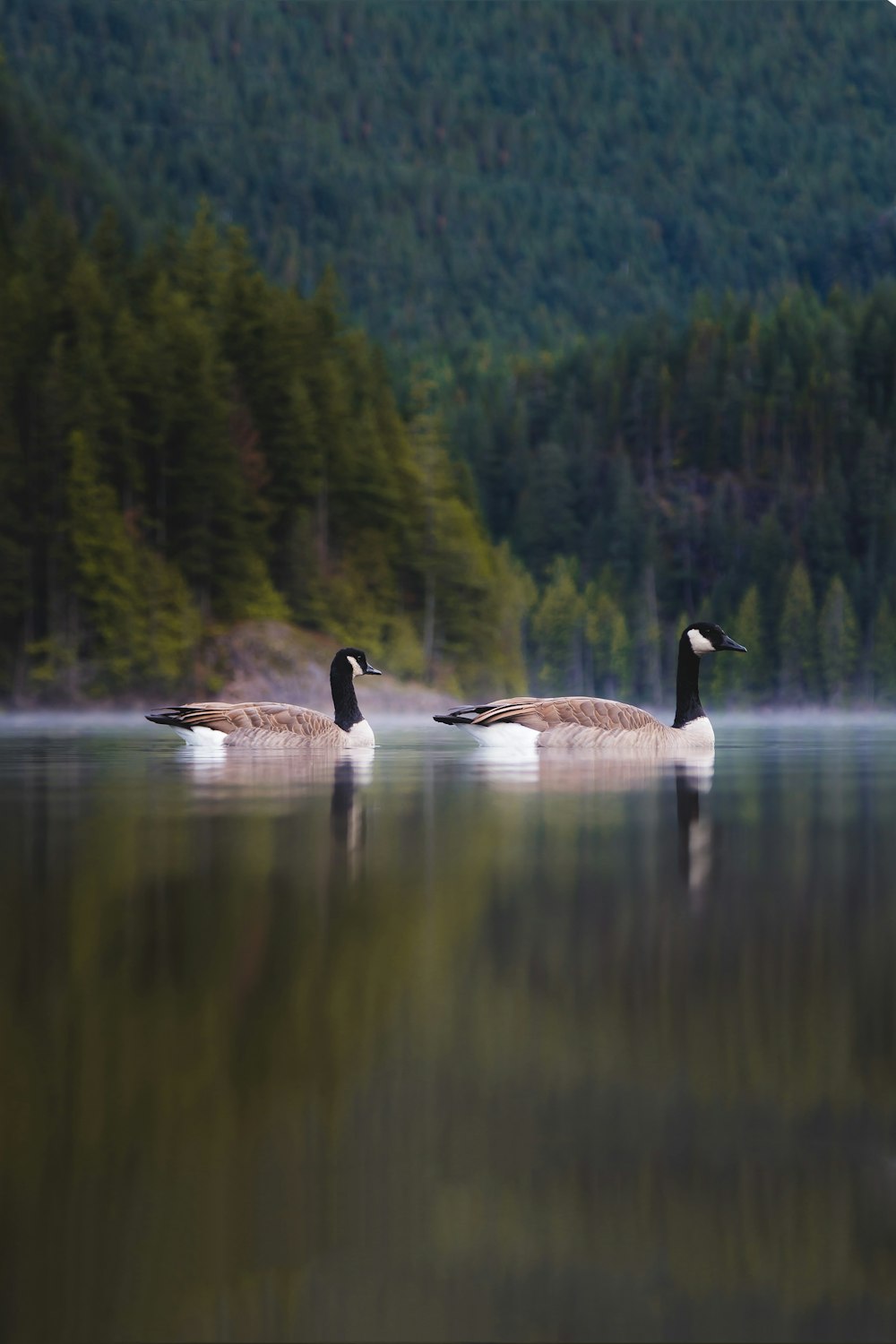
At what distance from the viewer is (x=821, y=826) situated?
1502 centimetres

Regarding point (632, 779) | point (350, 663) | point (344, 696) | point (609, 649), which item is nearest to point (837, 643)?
point (609, 649)

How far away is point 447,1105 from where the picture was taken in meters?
5.20

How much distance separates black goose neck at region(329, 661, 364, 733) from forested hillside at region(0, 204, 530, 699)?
37.1 meters

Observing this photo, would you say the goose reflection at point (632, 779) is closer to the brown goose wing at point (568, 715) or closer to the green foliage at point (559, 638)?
the brown goose wing at point (568, 715)

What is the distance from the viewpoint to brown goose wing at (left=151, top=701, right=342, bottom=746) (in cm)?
2842

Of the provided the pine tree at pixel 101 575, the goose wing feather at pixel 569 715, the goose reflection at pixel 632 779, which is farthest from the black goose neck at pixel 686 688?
the pine tree at pixel 101 575

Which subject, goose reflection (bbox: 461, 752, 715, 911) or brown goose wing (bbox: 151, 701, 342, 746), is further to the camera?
brown goose wing (bbox: 151, 701, 342, 746)

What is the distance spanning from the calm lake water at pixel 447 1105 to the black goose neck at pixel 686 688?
1778 centimetres

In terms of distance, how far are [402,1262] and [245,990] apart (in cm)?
287

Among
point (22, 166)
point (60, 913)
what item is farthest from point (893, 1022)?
point (22, 166)

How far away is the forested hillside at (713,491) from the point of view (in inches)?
5871

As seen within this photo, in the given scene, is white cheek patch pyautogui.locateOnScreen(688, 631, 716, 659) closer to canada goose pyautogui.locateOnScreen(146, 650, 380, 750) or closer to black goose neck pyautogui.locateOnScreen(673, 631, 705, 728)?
black goose neck pyautogui.locateOnScreen(673, 631, 705, 728)

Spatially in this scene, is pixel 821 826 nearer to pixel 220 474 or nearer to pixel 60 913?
pixel 60 913

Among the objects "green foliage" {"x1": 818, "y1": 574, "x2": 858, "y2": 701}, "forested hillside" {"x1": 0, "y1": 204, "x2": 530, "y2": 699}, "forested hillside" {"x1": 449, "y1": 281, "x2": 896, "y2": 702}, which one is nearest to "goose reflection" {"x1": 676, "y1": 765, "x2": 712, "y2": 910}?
"forested hillside" {"x1": 0, "y1": 204, "x2": 530, "y2": 699}
